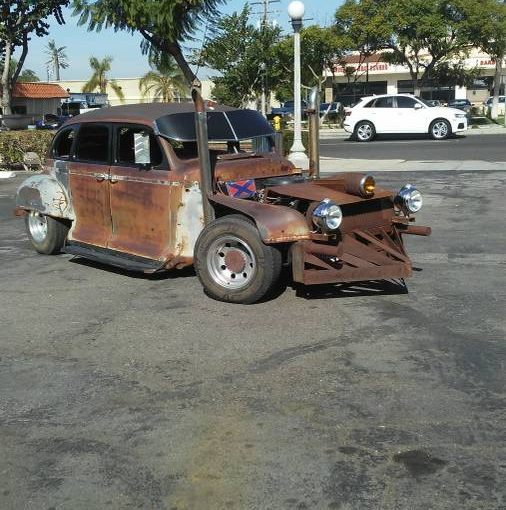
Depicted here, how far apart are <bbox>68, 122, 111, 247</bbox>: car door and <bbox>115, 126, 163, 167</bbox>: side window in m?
0.20

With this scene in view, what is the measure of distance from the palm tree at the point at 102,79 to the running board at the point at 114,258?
229 feet

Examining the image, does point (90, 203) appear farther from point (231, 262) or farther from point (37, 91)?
point (37, 91)

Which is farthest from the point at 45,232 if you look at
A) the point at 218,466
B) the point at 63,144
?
the point at 218,466

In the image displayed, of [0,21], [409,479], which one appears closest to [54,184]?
[409,479]

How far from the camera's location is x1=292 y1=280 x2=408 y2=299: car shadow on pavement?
21.4 feet

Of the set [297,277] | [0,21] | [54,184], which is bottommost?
[297,277]

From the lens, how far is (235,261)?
6.27m

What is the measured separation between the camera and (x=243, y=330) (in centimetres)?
559

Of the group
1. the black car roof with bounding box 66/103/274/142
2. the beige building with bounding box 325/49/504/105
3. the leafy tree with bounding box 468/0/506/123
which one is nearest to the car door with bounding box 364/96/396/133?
the leafy tree with bounding box 468/0/506/123

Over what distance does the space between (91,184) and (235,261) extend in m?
2.21

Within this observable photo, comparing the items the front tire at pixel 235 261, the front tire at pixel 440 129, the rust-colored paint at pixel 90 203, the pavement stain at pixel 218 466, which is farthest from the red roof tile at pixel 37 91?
the pavement stain at pixel 218 466

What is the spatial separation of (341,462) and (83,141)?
212 inches

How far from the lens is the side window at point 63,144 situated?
807cm

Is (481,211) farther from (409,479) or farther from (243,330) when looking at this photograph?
(409,479)
